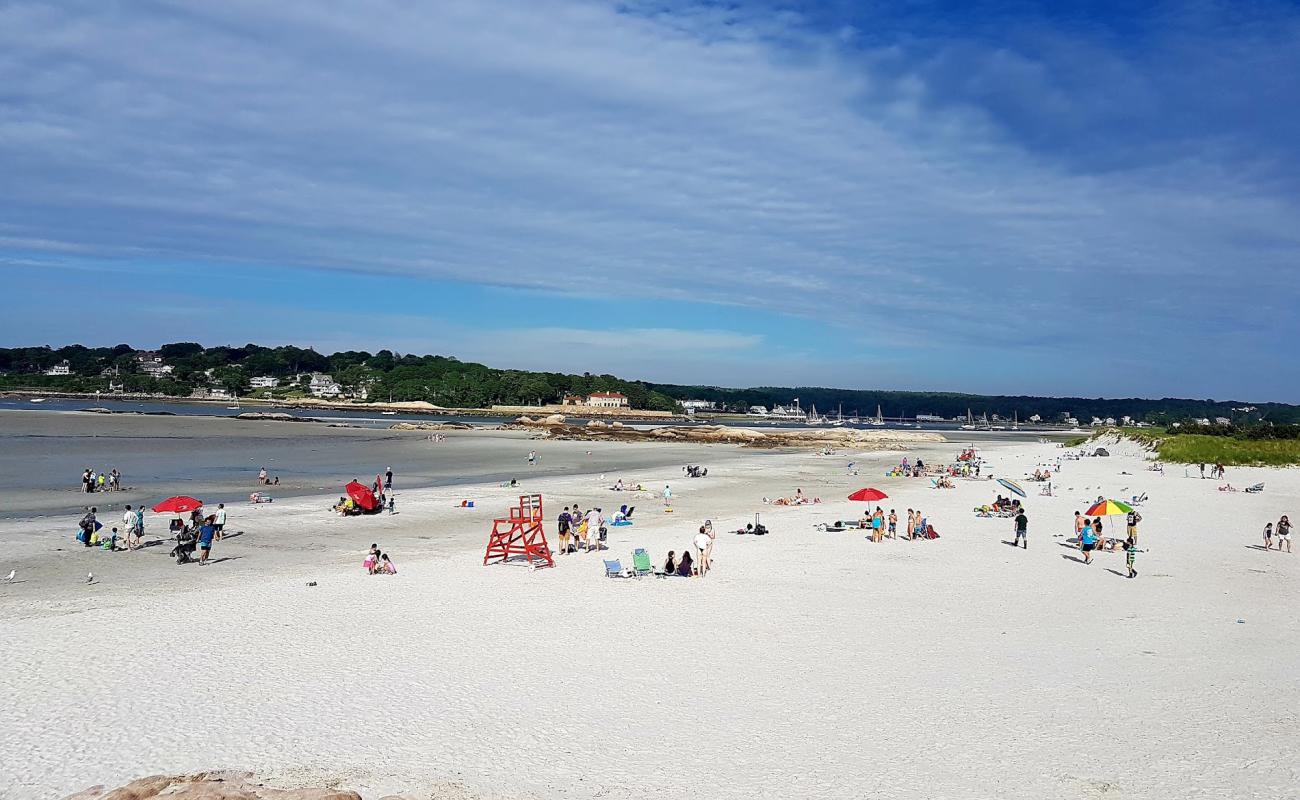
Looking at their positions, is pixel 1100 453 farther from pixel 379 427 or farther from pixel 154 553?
pixel 379 427

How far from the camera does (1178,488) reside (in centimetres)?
3522

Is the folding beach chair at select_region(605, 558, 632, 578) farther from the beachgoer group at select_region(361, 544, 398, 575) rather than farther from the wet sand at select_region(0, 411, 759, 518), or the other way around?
the wet sand at select_region(0, 411, 759, 518)

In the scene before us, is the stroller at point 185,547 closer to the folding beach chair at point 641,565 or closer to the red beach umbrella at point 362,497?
the red beach umbrella at point 362,497

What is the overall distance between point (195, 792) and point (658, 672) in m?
5.49

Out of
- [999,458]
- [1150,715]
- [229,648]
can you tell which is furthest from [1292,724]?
[999,458]

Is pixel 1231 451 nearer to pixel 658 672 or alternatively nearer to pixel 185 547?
pixel 658 672

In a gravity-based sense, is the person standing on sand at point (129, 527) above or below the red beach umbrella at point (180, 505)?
below

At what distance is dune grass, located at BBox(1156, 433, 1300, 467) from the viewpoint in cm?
4707

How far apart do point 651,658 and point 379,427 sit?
265 ft

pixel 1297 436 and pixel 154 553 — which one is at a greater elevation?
pixel 1297 436

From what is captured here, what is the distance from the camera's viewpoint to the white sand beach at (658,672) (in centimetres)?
722

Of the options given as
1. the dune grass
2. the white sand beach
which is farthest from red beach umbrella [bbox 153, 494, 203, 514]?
the dune grass

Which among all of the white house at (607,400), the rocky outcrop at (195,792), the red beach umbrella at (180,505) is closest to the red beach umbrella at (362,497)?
the red beach umbrella at (180,505)

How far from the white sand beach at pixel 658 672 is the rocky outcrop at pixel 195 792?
3.08 feet
